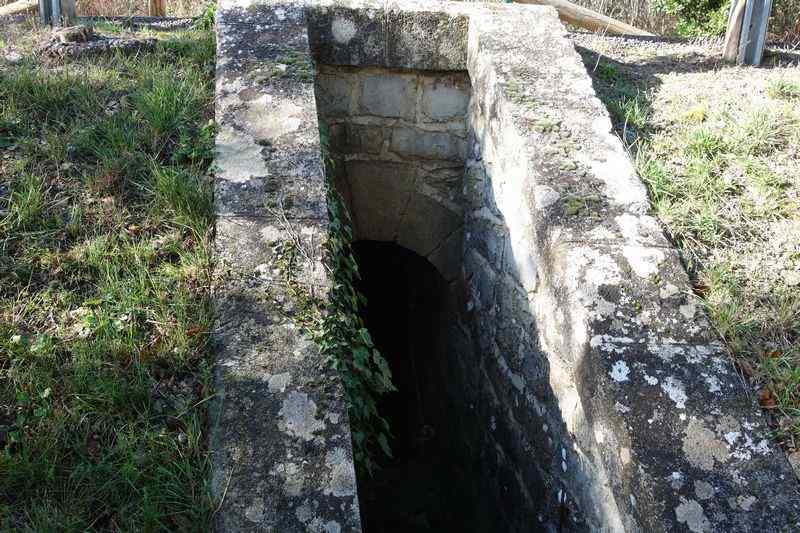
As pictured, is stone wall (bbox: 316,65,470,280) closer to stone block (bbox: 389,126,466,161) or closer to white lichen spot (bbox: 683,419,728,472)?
stone block (bbox: 389,126,466,161)

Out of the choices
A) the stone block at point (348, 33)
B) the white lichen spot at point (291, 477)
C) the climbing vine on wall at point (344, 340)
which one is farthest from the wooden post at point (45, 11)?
the white lichen spot at point (291, 477)

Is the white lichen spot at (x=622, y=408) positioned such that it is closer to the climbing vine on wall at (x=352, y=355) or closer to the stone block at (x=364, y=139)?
the climbing vine on wall at (x=352, y=355)

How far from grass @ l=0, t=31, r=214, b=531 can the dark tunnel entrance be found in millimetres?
1902

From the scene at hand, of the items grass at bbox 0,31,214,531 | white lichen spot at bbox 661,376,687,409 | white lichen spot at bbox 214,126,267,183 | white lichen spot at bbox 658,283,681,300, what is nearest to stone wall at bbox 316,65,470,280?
grass at bbox 0,31,214,531

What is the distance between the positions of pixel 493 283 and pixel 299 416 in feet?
5.83

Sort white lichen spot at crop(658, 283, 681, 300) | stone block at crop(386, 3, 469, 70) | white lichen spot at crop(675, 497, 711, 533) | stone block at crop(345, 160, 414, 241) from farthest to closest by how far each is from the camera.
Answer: stone block at crop(345, 160, 414, 241), stone block at crop(386, 3, 469, 70), white lichen spot at crop(658, 283, 681, 300), white lichen spot at crop(675, 497, 711, 533)

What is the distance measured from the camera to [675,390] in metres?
2.28

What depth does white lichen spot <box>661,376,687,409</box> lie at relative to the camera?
7.41ft

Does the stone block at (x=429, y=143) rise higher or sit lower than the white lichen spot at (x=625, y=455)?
higher

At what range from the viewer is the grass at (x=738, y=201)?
2576 millimetres

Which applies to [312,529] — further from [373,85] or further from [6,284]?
[373,85]

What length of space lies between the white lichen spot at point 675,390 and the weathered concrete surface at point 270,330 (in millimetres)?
1030

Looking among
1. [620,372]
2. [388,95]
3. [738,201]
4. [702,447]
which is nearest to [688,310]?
[620,372]

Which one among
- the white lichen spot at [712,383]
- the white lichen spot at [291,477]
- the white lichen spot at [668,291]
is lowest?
the white lichen spot at [291,477]
